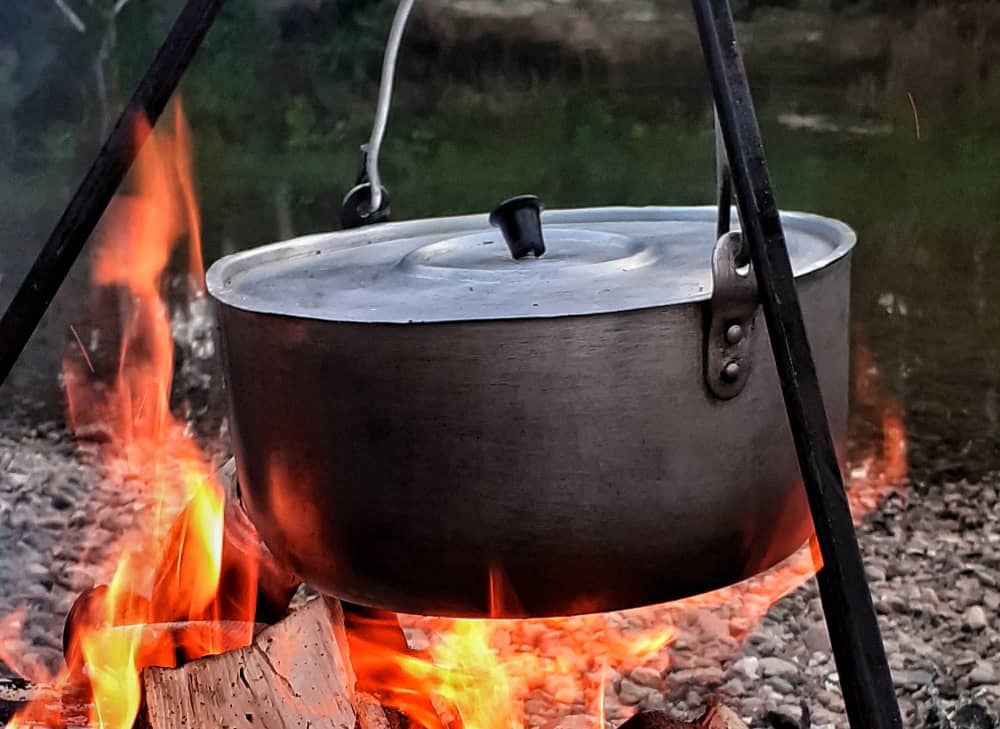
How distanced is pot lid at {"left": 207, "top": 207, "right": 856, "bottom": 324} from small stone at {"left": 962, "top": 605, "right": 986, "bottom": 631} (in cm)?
117

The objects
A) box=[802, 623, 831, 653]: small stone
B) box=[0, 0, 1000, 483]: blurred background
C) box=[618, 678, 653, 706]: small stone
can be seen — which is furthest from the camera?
box=[0, 0, 1000, 483]: blurred background

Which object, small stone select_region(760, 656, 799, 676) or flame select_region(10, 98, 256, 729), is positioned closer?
flame select_region(10, 98, 256, 729)

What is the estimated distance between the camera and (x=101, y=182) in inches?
43.5

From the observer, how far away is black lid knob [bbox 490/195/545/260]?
3.42 ft

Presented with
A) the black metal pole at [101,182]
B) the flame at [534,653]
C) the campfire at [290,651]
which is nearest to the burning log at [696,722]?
the campfire at [290,651]

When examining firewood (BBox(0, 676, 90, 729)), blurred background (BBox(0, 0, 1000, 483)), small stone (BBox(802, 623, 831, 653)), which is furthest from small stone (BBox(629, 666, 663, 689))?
blurred background (BBox(0, 0, 1000, 483))

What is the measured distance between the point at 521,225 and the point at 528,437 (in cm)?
29

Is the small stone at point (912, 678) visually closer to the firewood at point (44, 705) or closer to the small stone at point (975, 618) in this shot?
the small stone at point (975, 618)

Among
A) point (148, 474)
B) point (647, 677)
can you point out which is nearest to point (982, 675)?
point (647, 677)

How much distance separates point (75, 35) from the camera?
14.8 ft

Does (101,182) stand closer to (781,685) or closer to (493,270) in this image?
(493,270)

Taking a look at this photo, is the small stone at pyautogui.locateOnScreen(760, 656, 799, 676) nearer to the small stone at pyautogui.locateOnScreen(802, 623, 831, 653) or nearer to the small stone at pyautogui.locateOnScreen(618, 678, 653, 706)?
the small stone at pyautogui.locateOnScreen(802, 623, 831, 653)

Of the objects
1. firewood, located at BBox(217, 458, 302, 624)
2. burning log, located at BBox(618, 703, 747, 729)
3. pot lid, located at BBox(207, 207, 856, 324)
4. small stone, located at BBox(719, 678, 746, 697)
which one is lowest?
small stone, located at BBox(719, 678, 746, 697)

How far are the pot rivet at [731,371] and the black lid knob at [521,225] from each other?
0.27 metres
